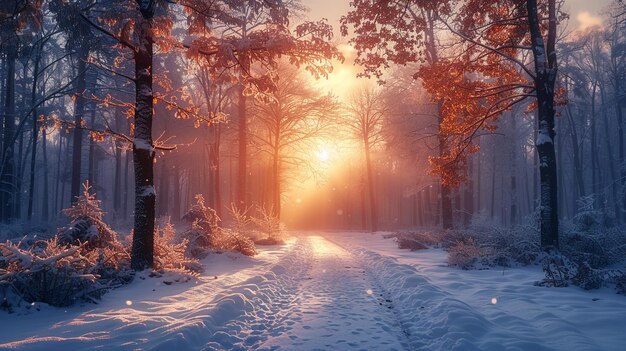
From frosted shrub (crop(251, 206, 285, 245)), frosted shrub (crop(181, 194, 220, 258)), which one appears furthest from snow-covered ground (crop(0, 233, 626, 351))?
frosted shrub (crop(251, 206, 285, 245))

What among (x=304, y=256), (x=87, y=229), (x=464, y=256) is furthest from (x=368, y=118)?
(x=87, y=229)

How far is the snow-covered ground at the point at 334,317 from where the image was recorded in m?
4.14

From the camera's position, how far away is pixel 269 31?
27.6ft

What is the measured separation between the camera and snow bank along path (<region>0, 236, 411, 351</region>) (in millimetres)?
4051

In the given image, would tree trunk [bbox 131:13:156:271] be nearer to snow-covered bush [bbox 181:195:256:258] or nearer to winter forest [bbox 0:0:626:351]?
winter forest [bbox 0:0:626:351]

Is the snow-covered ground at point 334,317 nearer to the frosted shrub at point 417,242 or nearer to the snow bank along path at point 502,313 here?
the snow bank along path at point 502,313

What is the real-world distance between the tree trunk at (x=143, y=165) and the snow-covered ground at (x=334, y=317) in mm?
755

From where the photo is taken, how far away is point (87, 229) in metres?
8.01

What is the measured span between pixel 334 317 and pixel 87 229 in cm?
585

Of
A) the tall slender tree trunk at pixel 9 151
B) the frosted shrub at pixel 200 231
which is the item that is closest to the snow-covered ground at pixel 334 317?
the frosted shrub at pixel 200 231

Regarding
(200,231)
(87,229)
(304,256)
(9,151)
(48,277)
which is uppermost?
(9,151)

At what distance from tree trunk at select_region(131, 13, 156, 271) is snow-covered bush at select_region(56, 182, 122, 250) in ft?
2.61

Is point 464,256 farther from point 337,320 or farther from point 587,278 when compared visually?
point 337,320

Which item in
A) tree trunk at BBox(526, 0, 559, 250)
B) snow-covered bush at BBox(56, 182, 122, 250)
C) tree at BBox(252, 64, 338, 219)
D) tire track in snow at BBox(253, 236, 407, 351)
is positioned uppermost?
tree at BBox(252, 64, 338, 219)
